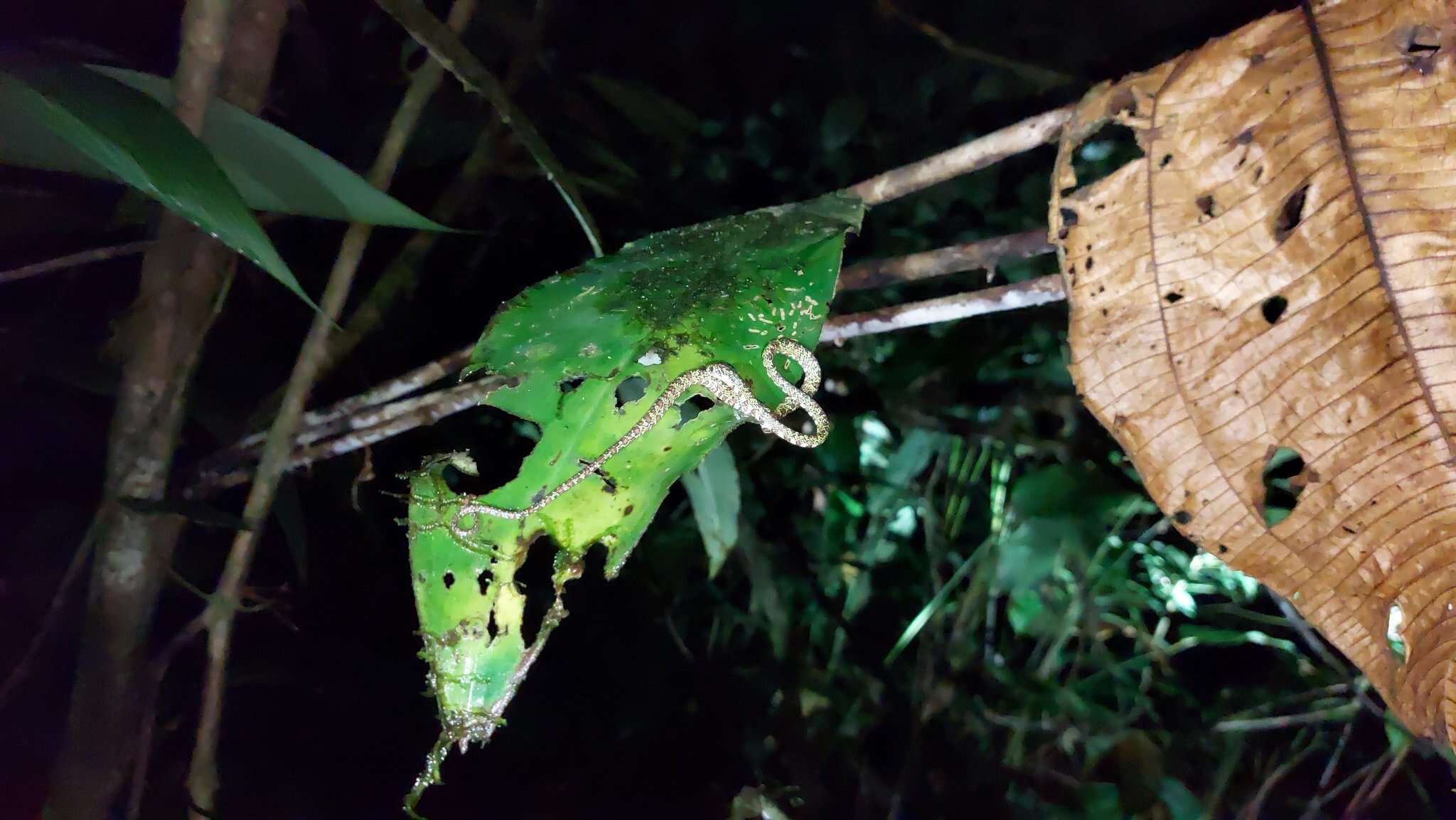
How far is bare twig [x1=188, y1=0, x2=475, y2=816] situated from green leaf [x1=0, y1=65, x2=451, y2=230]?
0.18 feet

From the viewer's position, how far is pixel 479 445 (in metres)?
0.99

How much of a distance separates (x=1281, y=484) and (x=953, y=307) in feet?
1.60

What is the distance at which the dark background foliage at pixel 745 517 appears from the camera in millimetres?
737

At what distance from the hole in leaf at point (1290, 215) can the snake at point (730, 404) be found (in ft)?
0.84

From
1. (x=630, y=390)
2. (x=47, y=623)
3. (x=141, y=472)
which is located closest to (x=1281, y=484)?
(x=630, y=390)

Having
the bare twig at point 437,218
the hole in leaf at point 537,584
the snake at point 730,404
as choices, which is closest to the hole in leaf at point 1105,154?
the snake at point 730,404

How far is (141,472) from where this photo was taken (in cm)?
64

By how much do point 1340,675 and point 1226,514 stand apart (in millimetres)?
861

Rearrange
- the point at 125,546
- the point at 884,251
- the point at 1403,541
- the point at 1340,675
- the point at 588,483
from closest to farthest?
the point at 1403,541, the point at 588,483, the point at 125,546, the point at 884,251, the point at 1340,675

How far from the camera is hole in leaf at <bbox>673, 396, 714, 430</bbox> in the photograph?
1.53 ft

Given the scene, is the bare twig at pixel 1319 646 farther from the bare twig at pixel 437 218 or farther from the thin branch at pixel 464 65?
the bare twig at pixel 437 218

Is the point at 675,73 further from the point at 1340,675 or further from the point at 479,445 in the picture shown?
the point at 1340,675

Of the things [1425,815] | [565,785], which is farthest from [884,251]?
[1425,815]

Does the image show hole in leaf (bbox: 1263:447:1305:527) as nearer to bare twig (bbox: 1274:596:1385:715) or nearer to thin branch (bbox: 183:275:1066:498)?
thin branch (bbox: 183:275:1066:498)
